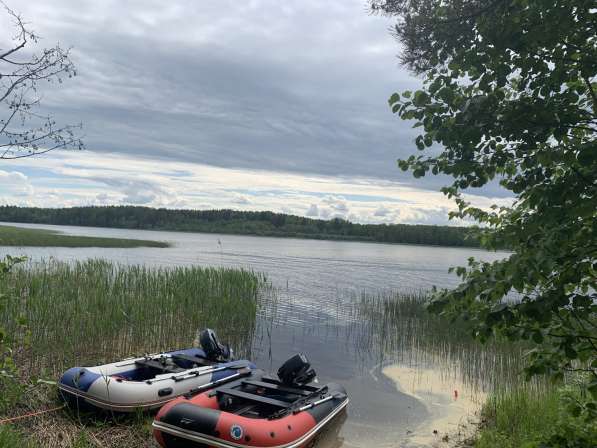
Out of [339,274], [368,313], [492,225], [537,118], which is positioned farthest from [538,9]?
[339,274]

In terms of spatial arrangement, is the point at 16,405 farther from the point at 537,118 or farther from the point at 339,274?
the point at 339,274

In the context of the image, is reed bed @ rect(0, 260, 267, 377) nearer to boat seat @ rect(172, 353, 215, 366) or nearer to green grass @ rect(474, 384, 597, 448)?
boat seat @ rect(172, 353, 215, 366)

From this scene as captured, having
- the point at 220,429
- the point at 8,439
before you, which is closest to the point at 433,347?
the point at 220,429

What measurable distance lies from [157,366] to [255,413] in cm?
161

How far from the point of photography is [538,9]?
7.46ft

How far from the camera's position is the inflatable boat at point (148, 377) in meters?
5.55

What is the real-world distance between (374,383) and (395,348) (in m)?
2.62

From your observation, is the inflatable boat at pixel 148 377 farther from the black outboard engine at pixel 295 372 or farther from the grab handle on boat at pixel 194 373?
the black outboard engine at pixel 295 372

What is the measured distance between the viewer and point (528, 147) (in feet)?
8.07

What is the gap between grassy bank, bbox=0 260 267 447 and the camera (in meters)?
5.22

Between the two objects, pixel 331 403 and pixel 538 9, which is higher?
pixel 538 9

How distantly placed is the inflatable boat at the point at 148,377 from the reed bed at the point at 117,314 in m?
0.53

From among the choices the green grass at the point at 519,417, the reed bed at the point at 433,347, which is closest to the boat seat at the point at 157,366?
the reed bed at the point at 433,347

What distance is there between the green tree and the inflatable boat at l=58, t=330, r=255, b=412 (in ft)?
14.3
